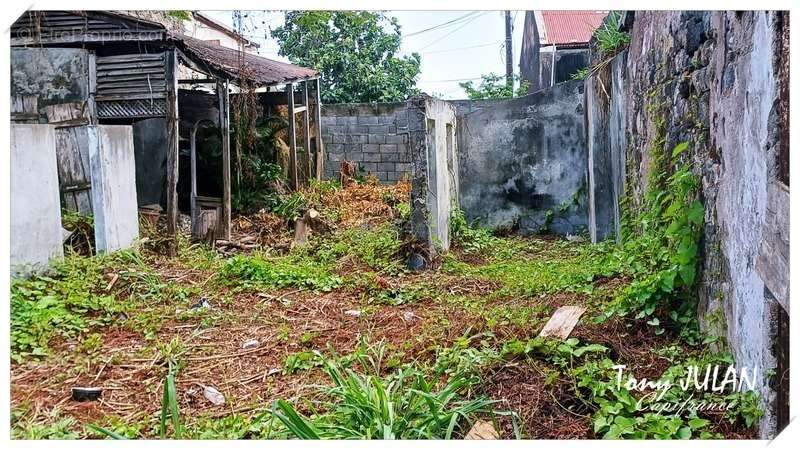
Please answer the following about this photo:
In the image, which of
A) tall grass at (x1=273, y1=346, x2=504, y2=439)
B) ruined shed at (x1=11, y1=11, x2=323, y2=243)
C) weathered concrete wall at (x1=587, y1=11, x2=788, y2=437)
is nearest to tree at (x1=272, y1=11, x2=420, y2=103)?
ruined shed at (x1=11, y1=11, x2=323, y2=243)

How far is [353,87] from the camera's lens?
1245 cm

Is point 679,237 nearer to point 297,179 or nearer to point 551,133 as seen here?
point 551,133

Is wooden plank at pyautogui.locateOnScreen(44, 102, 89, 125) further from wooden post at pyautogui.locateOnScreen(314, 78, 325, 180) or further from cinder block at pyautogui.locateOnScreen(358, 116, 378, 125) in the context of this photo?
cinder block at pyautogui.locateOnScreen(358, 116, 378, 125)

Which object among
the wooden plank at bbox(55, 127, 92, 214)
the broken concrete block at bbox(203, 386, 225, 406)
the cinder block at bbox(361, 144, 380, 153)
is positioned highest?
the cinder block at bbox(361, 144, 380, 153)

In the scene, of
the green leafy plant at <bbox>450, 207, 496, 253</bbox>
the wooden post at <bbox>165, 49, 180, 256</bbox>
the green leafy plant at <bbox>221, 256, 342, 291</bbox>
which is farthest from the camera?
the green leafy plant at <bbox>450, 207, 496, 253</bbox>

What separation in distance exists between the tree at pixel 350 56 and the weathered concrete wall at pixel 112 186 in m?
5.95

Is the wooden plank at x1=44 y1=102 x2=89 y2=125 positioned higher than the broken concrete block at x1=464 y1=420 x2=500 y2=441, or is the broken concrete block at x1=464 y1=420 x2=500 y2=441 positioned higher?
the wooden plank at x1=44 y1=102 x2=89 y2=125

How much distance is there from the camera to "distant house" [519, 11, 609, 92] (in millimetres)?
14601

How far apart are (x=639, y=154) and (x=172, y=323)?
3839 millimetres

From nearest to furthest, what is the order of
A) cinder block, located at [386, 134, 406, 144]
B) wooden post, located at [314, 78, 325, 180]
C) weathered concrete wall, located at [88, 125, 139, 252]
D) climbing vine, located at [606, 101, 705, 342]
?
climbing vine, located at [606, 101, 705, 342]
weathered concrete wall, located at [88, 125, 139, 252]
wooden post, located at [314, 78, 325, 180]
cinder block, located at [386, 134, 406, 144]

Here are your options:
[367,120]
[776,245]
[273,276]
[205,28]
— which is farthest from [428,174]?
[205,28]

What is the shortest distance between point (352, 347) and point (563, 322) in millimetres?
1338

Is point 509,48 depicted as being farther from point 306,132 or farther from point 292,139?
point 292,139

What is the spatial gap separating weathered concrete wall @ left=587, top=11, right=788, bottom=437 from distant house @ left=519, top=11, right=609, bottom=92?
8948 mm
